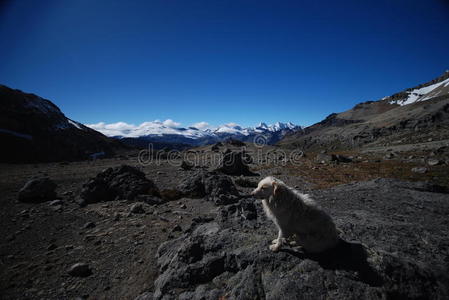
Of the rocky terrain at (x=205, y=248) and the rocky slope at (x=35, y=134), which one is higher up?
the rocky slope at (x=35, y=134)

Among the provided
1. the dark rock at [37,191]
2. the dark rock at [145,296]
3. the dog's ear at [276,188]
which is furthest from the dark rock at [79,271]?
the dark rock at [37,191]

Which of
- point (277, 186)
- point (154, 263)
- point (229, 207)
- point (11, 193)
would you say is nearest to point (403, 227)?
point (277, 186)

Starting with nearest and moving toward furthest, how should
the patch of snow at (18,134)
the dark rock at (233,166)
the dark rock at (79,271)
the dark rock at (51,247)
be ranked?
the dark rock at (79,271) < the dark rock at (51,247) < the dark rock at (233,166) < the patch of snow at (18,134)

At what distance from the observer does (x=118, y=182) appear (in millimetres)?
12289

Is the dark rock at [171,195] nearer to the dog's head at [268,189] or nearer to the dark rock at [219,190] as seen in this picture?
the dark rock at [219,190]

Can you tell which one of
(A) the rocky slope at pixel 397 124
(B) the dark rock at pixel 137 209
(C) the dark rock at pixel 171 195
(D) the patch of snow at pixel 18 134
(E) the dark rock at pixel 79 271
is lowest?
(E) the dark rock at pixel 79 271

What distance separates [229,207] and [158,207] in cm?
510

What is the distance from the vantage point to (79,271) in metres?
5.57

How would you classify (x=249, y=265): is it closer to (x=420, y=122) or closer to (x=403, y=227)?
(x=403, y=227)

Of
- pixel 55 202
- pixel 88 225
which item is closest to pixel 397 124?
pixel 88 225

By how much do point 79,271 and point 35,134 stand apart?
49956mm

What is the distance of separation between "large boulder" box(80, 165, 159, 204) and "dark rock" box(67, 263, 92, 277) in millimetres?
6023

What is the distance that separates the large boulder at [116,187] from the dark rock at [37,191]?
7.24ft

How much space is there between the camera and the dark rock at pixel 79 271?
5.55 meters
